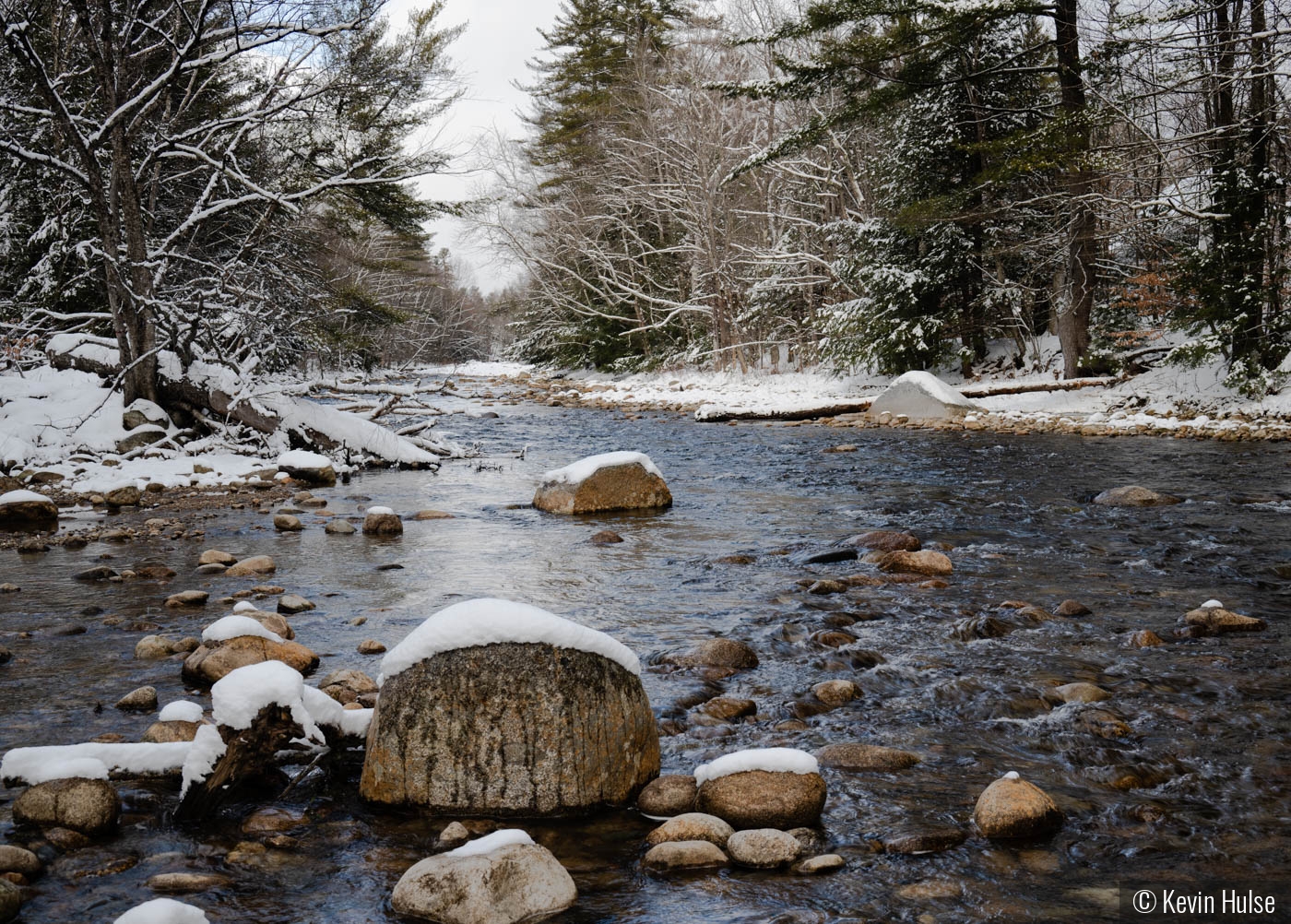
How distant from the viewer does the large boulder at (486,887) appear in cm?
249

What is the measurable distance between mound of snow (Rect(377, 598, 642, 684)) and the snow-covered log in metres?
9.39

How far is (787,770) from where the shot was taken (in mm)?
3062

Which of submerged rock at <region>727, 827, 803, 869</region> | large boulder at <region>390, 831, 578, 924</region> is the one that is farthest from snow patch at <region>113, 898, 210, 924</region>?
submerged rock at <region>727, 827, 803, 869</region>

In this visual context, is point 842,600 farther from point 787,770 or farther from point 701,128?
point 701,128

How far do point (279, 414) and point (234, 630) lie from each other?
8.45 m

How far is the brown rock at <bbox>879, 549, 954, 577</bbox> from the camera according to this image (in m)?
6.33

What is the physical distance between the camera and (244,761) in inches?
126

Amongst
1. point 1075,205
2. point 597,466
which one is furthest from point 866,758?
point 1075,205

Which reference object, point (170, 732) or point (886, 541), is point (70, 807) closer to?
point (170, 732)

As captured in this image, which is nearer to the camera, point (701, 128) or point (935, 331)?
point (935, 331)

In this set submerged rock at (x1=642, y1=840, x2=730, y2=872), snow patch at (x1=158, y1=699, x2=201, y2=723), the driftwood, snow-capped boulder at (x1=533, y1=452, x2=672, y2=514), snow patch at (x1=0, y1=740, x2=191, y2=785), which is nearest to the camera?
submerged rock at (x1=642, y1=840, x2=730, y2=872)

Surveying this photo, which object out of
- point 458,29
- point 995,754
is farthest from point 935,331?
point 995,754

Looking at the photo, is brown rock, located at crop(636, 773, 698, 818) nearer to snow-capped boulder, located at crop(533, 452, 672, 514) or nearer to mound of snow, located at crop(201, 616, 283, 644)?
mound of snow, located at crop(201, 616, 283, 644)

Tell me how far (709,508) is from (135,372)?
8.10m
